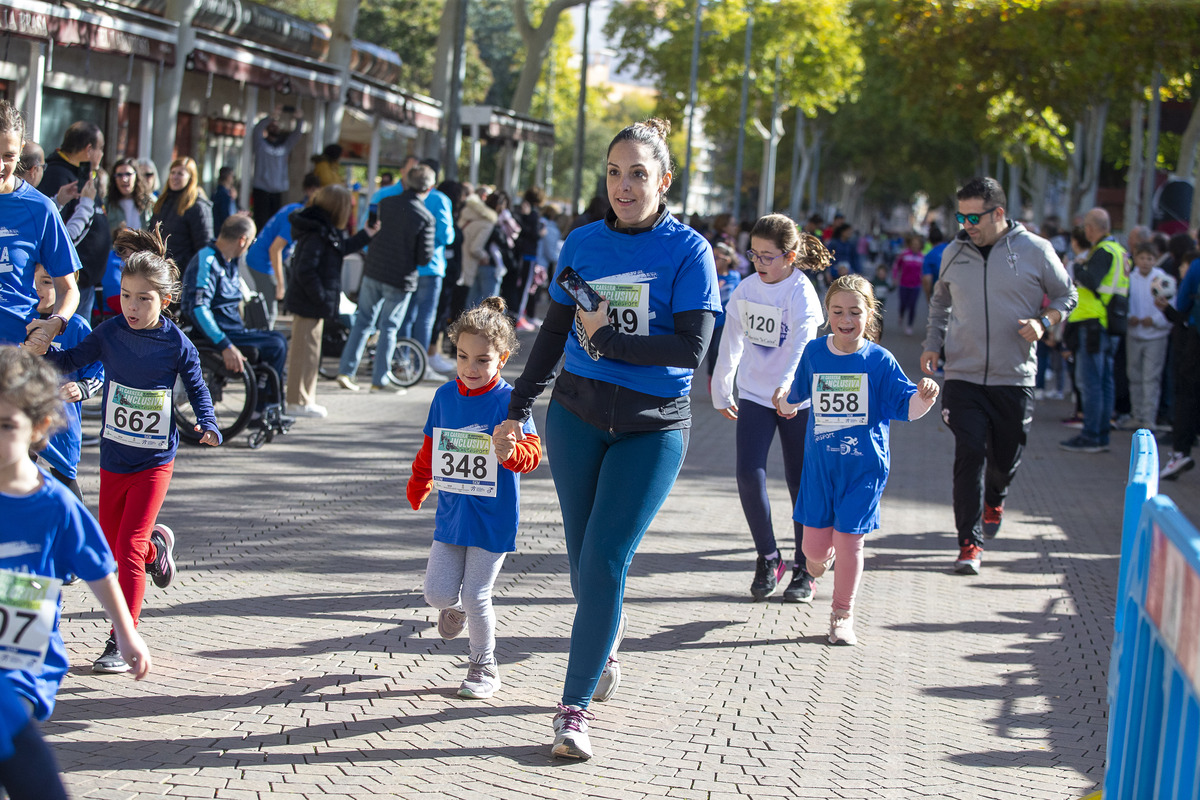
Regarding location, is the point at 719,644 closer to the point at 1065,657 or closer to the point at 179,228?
the point at 1065,657

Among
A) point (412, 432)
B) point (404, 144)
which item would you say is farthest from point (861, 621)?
point (404, 144)

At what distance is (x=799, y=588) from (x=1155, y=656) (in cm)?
376

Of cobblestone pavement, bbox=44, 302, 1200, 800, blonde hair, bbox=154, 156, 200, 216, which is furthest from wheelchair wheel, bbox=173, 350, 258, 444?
blonde hair, bbox=154, 156, 200, 216

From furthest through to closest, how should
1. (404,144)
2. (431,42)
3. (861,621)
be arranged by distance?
(431,42), (404,144), (861,621)

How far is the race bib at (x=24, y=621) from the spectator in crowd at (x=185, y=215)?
7527mm

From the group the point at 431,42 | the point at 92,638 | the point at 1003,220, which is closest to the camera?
the point at 92,638

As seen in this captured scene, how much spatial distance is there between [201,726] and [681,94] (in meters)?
55.4

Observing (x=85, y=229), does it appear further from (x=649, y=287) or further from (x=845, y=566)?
(x=649, y=287)

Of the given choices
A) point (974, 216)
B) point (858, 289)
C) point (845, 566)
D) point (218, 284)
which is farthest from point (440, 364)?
point (845, 566)

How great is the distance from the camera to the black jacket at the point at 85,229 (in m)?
8.57

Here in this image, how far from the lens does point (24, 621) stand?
3004 millimetres

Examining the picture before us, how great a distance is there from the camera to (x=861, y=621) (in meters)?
6.23

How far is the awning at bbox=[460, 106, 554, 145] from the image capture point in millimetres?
23984

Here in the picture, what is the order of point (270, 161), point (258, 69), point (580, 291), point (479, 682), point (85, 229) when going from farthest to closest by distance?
1. point (258, 69)
2. point (270, 161)
3. point (85, 229)
4. point (479, 682)
5. point (580, 291)
